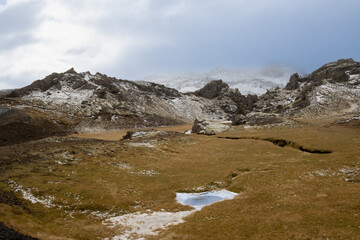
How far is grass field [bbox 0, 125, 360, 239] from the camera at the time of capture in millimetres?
23172

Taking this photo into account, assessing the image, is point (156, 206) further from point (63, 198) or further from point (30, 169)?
point (30, 169)

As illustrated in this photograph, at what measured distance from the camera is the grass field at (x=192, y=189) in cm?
2317

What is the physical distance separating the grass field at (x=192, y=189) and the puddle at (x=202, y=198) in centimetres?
158

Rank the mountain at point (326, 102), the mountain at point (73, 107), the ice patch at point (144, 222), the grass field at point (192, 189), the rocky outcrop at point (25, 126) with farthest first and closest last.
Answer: the mountain at point (326, 102)
the mountain at point (73, 107)
the rocky outcrop at point (25, 126)
the ice patch at point (144, 222)
the grass field at point (192, 189)

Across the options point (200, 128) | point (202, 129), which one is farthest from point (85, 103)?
point (202, 129)

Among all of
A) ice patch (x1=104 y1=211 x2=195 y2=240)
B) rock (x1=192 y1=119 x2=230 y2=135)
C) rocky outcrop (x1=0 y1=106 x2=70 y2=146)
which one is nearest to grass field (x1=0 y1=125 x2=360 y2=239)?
ice patch (x1=104 y1=211 x2=195 y2=240)

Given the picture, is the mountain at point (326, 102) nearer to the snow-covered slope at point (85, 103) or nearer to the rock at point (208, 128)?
the rock at point (208, 128)

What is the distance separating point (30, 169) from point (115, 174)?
46.9 ft

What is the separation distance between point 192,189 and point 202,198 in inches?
173

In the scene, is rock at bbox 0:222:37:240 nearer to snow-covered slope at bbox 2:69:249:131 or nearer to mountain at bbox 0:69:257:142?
mountain at bbox 0:69:257:142

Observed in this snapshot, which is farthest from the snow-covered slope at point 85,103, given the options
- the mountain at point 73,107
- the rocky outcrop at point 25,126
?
the rocky outcrop at point 25,126

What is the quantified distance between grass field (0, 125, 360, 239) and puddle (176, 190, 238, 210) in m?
1.58

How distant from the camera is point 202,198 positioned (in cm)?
3791

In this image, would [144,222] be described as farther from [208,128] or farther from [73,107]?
[73,107]
